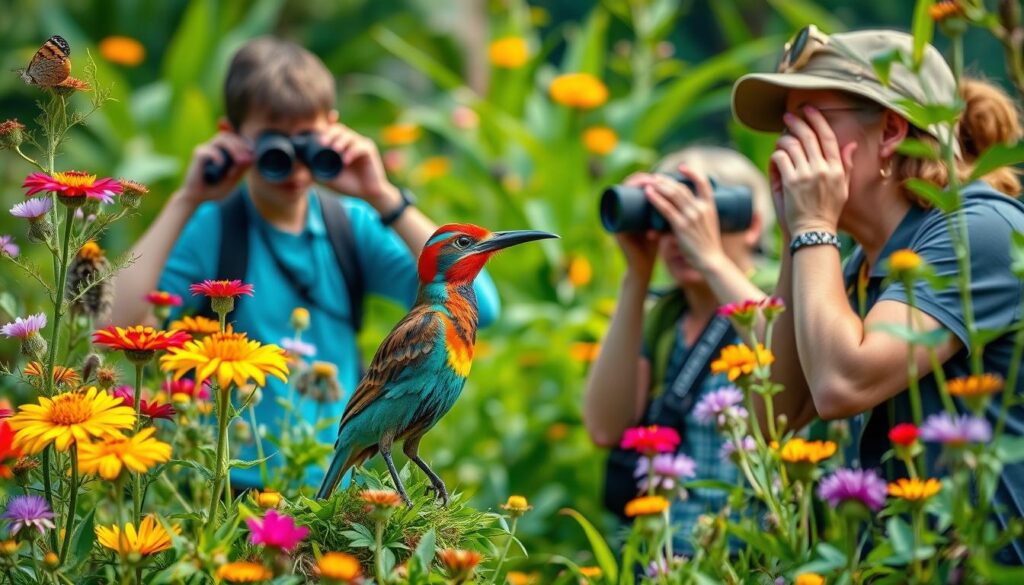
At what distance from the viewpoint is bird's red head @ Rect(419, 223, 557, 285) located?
150 cm

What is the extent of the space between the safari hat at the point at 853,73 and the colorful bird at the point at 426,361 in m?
0.67

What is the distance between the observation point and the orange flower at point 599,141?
4625 millimetres

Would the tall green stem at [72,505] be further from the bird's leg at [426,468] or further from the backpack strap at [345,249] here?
the backpack strap at [345,249]

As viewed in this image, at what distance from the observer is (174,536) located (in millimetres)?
1251

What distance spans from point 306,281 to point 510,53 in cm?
303

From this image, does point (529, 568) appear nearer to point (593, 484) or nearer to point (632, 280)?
point (593, 484)

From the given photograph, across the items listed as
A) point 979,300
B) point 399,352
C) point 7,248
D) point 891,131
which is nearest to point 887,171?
point 891,131

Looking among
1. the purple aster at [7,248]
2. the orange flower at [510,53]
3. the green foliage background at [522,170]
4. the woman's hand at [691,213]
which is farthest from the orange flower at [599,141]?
the purple aster at [7,248]

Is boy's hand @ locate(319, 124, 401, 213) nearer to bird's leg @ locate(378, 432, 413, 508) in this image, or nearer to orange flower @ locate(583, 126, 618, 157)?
bird's leg @ locate(378, 432, 413, 508)

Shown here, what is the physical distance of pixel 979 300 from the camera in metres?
1.63

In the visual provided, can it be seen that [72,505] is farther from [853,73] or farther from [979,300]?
[853,73]

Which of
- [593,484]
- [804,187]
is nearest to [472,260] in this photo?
[804,187]

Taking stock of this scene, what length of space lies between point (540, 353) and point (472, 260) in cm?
257

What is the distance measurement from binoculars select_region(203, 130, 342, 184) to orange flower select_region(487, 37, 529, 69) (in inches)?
118
